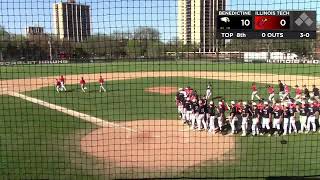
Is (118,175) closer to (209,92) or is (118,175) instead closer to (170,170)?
(170,170)

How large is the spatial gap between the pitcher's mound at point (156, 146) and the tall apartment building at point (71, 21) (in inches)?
139

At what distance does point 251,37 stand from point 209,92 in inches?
539

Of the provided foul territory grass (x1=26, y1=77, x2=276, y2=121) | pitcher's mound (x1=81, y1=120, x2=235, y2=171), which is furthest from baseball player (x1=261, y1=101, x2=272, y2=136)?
foul territory grass (x1=26, y1=77, x2=276, y2=121)

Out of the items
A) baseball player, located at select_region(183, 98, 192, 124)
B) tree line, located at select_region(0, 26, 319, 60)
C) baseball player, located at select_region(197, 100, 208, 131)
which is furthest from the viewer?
baseball player, located at select_region(183, 98, 192, 124)

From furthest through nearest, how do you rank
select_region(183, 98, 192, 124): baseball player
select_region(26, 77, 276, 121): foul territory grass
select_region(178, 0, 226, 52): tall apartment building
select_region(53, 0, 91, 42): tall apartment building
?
select_region(26, 77, 276, 121): foul territory grass < select_region(183, 98, 192, 124): baseball player < select_region(53, 0, 91, 42): tall apartment building < select_region(178, 0, 226, 52): tall apartment building

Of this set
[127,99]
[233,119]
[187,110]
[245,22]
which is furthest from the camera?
[127,99]

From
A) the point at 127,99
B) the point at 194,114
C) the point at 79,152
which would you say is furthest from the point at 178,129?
the point at 127,99

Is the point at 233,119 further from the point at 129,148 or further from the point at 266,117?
the point at 129,148

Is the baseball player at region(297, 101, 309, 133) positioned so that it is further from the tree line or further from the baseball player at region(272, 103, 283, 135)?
the tree line

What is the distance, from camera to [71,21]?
11844mm

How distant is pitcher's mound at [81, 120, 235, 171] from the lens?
36.3 ft
